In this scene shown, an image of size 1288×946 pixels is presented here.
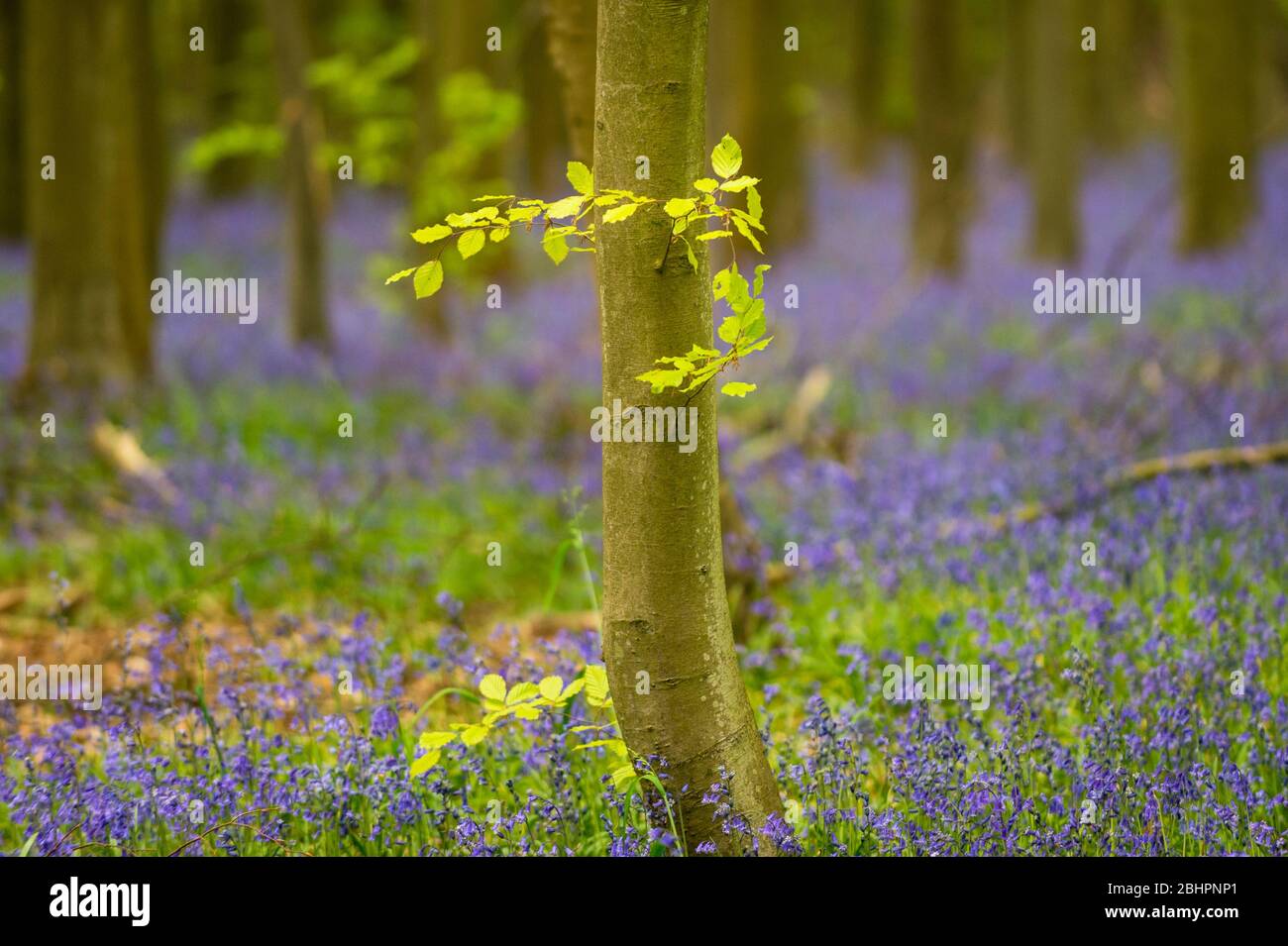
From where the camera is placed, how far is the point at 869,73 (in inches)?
994

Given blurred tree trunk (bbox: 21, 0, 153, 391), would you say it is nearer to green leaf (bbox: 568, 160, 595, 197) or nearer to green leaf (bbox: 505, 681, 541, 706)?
green leaf (bbox: 505, 681, 541, 706)

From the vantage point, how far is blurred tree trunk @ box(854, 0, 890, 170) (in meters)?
24.7

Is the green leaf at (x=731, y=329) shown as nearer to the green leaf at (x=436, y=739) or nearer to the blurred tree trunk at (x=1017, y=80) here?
the green leaf at (x=436, y=739)

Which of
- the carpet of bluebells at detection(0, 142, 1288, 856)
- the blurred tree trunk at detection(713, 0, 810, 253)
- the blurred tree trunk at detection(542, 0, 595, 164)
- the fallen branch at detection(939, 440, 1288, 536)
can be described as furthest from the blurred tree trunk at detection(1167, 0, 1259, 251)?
the blurred tree trunk at detection(542, 0, 595, 164)

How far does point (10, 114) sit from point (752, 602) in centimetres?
1610

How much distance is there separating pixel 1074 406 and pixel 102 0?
264 inches

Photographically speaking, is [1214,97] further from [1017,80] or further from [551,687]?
[1017,80]

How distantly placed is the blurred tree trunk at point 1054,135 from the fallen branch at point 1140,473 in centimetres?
891

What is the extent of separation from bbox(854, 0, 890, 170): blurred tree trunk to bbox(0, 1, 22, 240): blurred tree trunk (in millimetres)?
15053

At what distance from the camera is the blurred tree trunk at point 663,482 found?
286 cm

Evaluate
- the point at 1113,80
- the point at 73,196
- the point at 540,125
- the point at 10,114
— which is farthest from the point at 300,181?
the point at 1113,80

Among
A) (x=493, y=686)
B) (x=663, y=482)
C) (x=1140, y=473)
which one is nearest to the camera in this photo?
(x=493, y=686)
